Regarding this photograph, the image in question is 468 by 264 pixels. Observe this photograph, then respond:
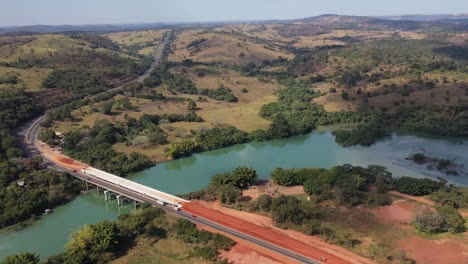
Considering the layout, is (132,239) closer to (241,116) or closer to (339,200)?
(339,200)

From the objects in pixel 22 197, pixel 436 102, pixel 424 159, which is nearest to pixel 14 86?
pixel 22 197

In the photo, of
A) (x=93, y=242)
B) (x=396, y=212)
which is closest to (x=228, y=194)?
(x=93, y=242)

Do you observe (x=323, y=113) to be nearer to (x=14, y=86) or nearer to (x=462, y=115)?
(x=462, y=115)

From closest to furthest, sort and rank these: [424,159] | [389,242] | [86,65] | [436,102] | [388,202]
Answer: [389,242], [388,202], [424,159], [436,102], [86,65]

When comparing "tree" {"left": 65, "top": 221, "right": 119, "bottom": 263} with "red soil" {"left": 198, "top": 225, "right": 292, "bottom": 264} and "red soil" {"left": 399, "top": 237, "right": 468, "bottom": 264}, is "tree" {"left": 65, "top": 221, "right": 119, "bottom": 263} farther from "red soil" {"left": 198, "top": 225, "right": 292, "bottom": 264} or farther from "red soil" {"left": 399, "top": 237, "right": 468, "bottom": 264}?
"red soil" {"left": 399, "top": 237, "right": 468, "bottom": 264}

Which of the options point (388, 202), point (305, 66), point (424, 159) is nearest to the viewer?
point (388, 202)

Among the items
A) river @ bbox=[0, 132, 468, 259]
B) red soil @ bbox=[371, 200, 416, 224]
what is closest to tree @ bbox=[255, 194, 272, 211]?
river @ bbox=[0, 132, 468, 259]

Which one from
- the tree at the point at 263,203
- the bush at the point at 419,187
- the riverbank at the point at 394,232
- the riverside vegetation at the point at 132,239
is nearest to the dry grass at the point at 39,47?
the riverside vegetation at the point at 132,239
